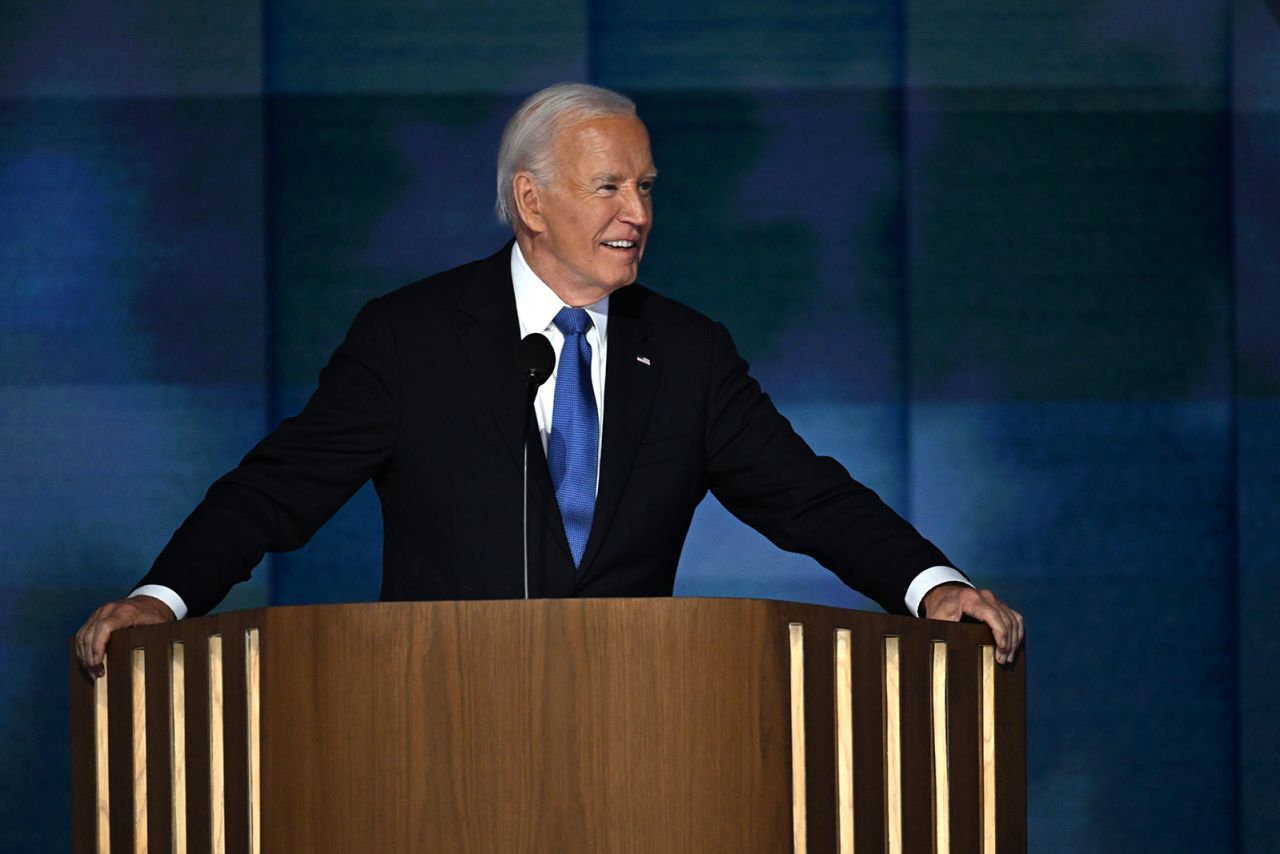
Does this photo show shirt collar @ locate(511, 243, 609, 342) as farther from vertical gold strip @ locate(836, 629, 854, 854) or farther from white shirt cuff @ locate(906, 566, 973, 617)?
vertical gold strip @ locate(836, 629, 854, 854)

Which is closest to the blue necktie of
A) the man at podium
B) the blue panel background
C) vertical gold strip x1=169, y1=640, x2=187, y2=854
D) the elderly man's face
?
the man at podium

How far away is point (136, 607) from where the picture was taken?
1897 mm

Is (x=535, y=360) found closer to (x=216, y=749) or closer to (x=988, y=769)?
(x=216, y=749)

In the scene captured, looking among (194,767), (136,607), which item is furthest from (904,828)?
(136,607)

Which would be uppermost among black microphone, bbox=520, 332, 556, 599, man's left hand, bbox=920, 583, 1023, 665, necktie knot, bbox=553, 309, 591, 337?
necktie knot, bbox=553, 309, 591, 337

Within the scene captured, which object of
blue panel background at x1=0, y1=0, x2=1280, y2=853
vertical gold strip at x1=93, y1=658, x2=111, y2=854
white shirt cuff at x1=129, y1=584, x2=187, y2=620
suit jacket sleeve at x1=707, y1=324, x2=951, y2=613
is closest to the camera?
vertical gold strip at x1=93, y1=658, x2=111, y2=854

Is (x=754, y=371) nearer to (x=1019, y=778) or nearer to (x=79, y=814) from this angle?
(x=1019, y=778)

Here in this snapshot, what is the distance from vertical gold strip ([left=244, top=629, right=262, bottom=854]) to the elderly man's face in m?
0.88

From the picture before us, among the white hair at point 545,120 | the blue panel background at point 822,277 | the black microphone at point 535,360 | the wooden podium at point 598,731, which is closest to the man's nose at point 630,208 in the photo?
the white hair at point 545,120

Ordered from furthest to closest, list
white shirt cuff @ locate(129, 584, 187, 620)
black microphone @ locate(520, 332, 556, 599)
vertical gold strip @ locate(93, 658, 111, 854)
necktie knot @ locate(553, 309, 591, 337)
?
1. necktie knot @ locate(553, 309, 591, 337)
2. black microphone @ locate(520, 332, 556, 599)
3. white shirt cuff @ locate(129, 584, 187, 620)
4. vertical gold strip @ locate(93, 658, 111, 854)

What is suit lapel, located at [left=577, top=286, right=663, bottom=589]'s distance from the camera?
236 cm

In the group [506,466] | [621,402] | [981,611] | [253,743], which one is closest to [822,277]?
[621,402]

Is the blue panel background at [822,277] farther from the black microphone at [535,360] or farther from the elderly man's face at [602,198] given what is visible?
the black microphone at [535,360]

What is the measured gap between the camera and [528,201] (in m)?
2.58
